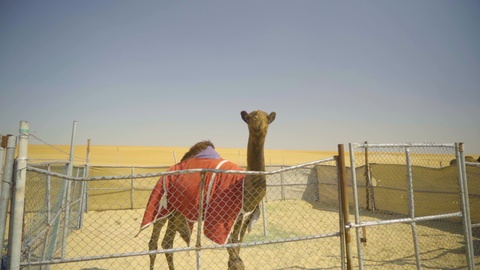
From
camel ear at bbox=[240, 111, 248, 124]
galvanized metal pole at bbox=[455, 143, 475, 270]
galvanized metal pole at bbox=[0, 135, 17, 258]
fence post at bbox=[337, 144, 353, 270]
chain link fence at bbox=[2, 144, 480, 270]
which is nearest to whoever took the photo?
galvanized metal pole at bbox=[0, 135, 17, 258]

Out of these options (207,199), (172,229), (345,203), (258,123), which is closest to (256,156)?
(258,123)

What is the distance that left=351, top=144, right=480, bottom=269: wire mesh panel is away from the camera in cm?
379

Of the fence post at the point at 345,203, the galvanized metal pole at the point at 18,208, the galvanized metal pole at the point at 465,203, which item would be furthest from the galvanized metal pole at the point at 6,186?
the galvanized metal pole at the point at 465,203

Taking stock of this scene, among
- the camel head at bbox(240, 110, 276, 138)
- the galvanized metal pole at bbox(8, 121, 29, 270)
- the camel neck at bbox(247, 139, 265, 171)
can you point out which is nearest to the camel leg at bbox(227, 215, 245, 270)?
the camel neck at bbox(247, 139, 265, 171)

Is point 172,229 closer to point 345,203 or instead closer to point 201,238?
point 201,238

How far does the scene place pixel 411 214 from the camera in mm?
3664

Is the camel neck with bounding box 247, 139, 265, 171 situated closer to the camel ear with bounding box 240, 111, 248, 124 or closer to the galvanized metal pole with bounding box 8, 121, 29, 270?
the camel ear with bounding box 240, 111, 248, 124

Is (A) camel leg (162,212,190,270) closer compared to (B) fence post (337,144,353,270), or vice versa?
(B) fence post (337,144,353,270)

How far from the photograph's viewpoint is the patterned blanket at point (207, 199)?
3424mm

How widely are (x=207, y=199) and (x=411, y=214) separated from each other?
9.39 ft

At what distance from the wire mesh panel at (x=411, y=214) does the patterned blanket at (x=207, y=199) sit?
1555 mm

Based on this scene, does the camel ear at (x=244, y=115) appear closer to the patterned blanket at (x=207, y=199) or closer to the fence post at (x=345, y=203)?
the patterned blanket at (x=207, y=199)

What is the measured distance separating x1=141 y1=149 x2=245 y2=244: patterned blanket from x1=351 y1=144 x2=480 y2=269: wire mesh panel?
1.56 metres

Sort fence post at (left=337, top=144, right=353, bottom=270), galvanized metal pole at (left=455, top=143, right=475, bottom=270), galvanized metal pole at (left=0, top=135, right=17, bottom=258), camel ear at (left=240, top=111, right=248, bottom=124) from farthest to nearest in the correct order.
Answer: camel ear at (left=240, top=111, right=248, bottom=124)
galvanized metal pole at (left=455, top=143, right=475, bottom=270)
fence post at (left=337, top=144, right=353, bottom=270)
galvanized metal pole at (left=0, top=135, right=17, bottom=258)
